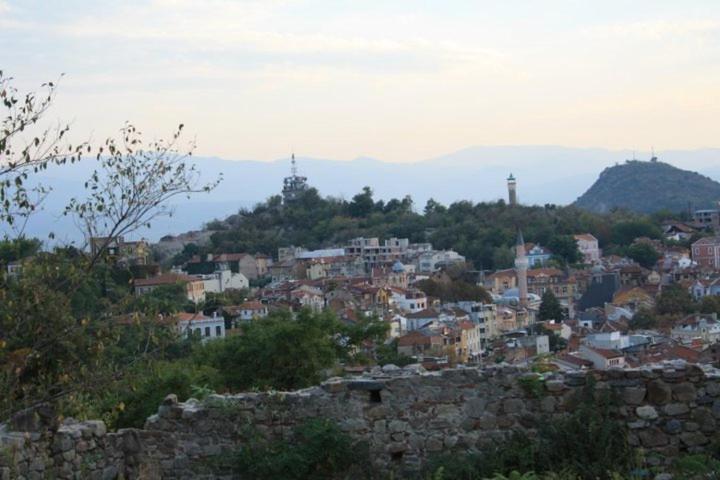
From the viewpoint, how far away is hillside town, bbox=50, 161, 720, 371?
51.2 meters

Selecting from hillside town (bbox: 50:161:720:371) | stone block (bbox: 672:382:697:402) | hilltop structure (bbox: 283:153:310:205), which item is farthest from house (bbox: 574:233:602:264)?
stone block (bbox: 672:382:697:402)

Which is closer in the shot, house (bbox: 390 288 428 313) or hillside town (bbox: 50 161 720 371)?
hillside town (bbox: 50 161 720 371)

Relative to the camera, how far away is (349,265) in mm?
112000

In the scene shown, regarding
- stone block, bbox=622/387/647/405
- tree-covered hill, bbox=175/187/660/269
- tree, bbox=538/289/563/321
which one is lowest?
tree, bbox=538/289/563/321

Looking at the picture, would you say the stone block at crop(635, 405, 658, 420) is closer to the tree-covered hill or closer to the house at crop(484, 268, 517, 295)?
the house at crop(484, 268, 517, 295)

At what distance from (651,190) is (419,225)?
72101 mm

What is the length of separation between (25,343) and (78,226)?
102 centimetres

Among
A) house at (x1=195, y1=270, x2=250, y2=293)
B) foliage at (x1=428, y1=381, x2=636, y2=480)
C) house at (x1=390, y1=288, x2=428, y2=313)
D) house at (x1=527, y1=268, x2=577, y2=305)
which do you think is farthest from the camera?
house at (x1=527, y1=268, x2=577, y2=305)

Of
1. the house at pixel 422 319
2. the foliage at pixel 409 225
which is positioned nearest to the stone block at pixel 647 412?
the house at pixel 422 319

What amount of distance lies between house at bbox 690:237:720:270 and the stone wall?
3848 inches

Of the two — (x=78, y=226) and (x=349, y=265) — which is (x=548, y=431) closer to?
(x=78, y=226)

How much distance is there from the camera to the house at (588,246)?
11262 cm

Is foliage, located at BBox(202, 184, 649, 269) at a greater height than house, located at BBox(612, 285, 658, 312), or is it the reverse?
foliage, located at BBox(202, 184, 649, 269)

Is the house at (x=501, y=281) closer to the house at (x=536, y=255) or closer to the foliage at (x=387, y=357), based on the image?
the house at (x=536, y=255)
